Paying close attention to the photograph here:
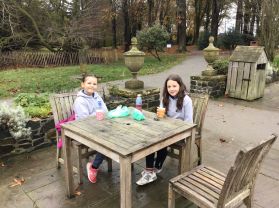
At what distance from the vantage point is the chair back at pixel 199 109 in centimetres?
371

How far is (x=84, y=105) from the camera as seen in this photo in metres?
3.57

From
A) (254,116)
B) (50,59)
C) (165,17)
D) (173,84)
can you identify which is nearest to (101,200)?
(173,84)

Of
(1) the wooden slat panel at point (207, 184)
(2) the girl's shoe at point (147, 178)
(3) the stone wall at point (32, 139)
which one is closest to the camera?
(1) the wooden slat panel at point (207, 184)

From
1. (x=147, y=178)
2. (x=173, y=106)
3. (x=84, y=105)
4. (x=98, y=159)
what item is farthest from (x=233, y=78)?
(x=98, y=159)

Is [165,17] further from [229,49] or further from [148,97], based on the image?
[148,97]

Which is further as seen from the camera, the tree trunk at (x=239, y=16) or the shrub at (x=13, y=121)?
the tree trunk at (x=239, y=16)

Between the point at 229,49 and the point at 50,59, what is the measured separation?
50.5 ft

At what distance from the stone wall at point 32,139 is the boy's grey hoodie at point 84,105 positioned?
1.11 meters

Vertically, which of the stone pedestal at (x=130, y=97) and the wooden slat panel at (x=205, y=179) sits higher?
the stone pedestal at (x=130, y=97)

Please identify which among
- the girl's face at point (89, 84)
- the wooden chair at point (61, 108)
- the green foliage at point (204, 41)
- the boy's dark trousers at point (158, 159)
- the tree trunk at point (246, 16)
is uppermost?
the tree trunk at point (246, 16)

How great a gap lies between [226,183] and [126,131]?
1.11m

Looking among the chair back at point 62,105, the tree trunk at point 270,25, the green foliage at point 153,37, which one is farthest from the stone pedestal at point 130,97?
the green foliage at point 153,37

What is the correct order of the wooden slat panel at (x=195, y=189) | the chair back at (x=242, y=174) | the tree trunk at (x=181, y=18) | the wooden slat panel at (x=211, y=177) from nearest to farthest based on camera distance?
the chair back at (x=242, y=174)
the wooden slat panel at (x=195, y=189)
the wooden slat panel at (x=211, y=177)
the tree trunk at (x=181, y=18)

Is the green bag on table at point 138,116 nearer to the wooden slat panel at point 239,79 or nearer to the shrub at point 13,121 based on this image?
the shrub at point 13,121
